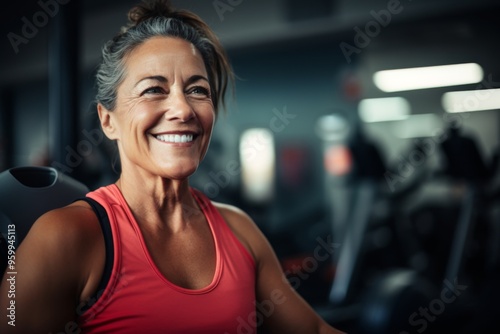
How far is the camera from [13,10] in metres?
4.46

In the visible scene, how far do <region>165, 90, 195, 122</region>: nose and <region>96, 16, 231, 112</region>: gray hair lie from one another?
101mm

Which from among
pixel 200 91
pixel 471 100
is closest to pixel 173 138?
pixel 200 91

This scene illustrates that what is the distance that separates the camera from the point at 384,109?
5.52m

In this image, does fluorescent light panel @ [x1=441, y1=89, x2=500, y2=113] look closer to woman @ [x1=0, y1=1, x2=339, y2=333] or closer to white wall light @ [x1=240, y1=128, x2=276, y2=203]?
white wall light @ [x1=240, y1=128, x2=276, y2=203]

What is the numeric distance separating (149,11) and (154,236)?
0.42 meters

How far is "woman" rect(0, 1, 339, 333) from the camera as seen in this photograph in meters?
0.87

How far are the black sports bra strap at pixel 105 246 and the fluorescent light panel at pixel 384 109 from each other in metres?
4.69

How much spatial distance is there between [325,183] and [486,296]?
3.26 meters

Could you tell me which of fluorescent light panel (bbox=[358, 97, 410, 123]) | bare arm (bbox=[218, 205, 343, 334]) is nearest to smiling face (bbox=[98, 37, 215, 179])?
bare arm (bbox=[218, 205, 343, 334])

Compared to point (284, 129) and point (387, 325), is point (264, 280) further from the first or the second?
point (284, 129)

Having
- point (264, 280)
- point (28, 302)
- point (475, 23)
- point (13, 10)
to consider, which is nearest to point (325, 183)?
point (475, 23)

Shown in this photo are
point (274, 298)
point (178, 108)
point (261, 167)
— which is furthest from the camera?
point (261, 167)

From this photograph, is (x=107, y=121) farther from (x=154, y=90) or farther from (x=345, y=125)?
(x=345, y=125)

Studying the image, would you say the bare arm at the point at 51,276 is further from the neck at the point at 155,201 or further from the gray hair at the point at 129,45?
the gray hair at the point at 129,45
